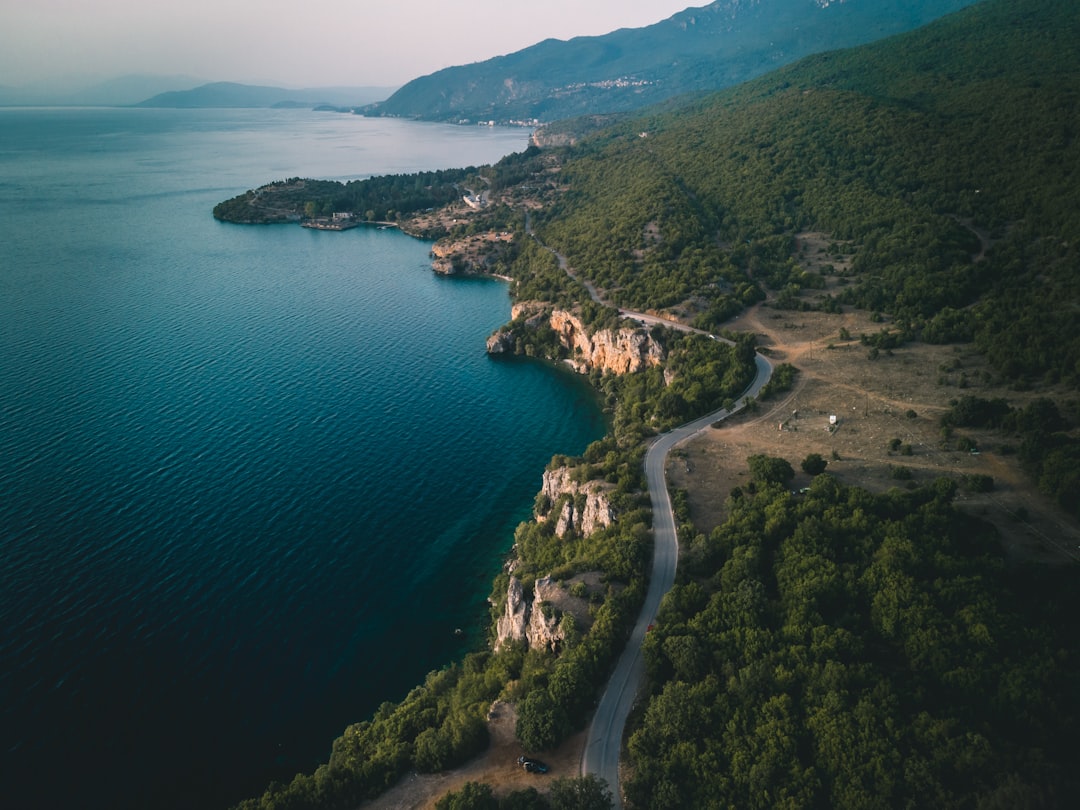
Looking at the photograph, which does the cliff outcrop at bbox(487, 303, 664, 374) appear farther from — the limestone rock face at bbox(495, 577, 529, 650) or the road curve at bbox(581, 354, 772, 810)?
the limestone rock face at bbox(495, 577, 529, 650)

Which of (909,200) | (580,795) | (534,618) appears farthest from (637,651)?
(909,200)

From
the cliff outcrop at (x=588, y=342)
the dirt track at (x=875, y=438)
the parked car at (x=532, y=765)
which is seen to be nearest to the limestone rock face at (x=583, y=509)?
the dirt track at (x=875, y=438)

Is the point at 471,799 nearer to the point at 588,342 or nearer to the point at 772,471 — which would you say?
the point at 772,471

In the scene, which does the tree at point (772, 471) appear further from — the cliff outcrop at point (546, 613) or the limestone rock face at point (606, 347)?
the limestone rock face at point (606, 347)

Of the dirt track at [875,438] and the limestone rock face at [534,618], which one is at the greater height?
the dirt track at [875,438]

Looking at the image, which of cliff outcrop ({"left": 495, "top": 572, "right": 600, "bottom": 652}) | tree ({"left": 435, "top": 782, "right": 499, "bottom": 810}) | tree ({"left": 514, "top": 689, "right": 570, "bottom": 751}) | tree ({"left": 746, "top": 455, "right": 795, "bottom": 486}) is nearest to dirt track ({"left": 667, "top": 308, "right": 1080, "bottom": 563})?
tree ({"left": 746, "top": 455, "right": 795, "bottom": 486})

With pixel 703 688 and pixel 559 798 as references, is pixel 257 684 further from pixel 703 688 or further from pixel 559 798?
pixel 703 688

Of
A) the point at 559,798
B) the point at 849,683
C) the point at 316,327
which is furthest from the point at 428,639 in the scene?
the point at 316,327
